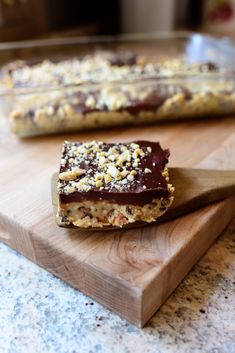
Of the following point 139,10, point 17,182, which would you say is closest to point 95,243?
point 17,182

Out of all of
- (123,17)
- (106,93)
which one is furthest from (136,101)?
(123,17)

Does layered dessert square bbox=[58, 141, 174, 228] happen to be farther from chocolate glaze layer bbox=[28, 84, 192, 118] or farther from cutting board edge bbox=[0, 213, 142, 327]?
chocolate glaze layer bbox=[28, 84, 192, 118]

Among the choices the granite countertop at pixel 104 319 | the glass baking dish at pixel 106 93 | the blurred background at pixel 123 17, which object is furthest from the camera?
the blurred background at pixel 123 17

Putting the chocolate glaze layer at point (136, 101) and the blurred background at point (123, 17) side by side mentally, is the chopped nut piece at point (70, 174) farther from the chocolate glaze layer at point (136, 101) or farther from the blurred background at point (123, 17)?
the blurred background at point (123, 17)

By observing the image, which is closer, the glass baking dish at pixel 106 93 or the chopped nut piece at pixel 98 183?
the chopped nut piece at pixel 98 183

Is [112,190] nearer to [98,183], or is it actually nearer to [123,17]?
[98,183]

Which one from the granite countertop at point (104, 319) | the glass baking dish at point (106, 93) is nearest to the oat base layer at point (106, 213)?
the granite countertop at point (104, 319)
